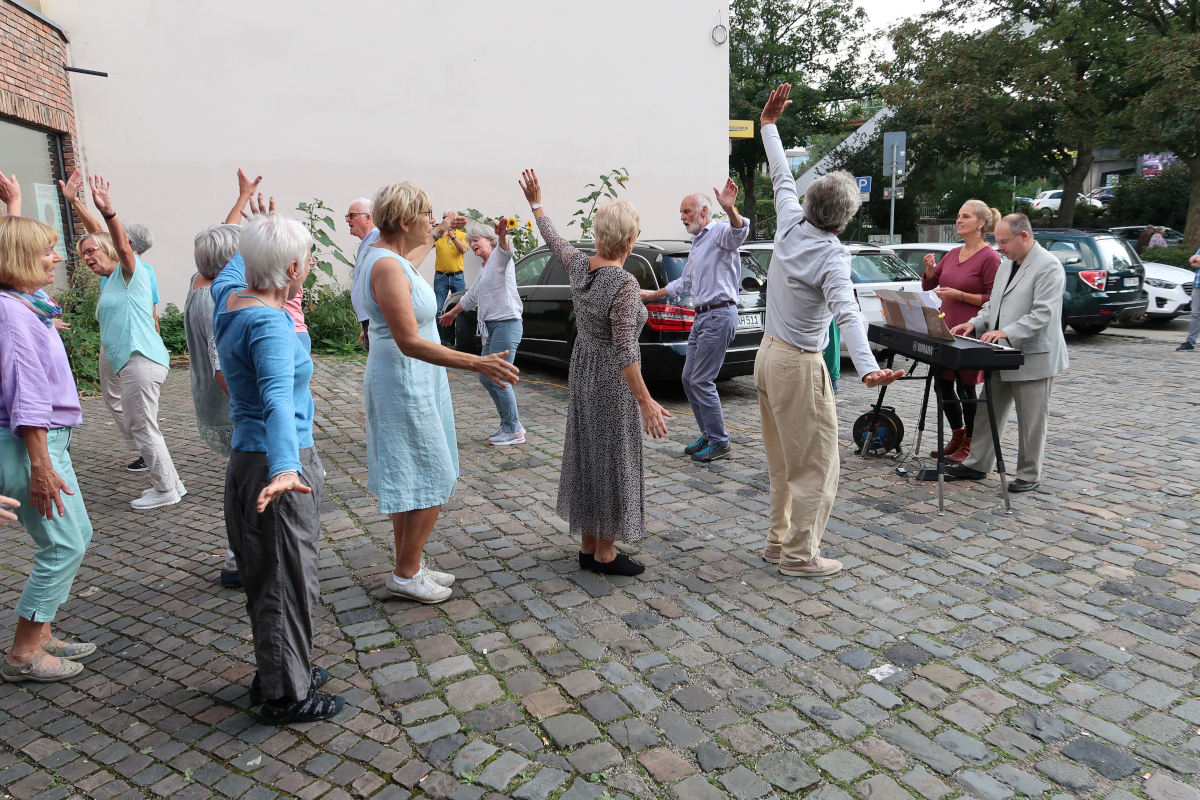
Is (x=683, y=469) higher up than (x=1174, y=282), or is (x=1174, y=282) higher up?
(x=1174, y=282)

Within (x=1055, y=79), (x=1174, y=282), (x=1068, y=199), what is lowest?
(x=1174, y=282)

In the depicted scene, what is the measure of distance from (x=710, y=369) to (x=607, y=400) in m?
2.64

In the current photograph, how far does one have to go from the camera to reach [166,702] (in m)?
3.20

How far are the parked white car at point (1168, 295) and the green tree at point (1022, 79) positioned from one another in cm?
927

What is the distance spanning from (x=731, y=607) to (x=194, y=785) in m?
2.33

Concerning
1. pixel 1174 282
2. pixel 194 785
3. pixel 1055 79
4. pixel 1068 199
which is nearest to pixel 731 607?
pixel 194 785

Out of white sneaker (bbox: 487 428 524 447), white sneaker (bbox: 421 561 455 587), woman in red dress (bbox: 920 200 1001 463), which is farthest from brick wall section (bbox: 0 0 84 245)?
woman in red dress (bbox: 920 200 1001 463)

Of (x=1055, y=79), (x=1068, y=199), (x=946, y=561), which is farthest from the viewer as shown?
(x=1068, y=199)

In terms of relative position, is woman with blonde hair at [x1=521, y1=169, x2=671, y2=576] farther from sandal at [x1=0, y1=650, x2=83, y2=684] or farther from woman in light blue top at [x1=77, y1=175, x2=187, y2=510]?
woman in light blue top at [x1=77, y1=175, x2=187, y2=510]

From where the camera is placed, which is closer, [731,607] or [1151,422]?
[731,607]

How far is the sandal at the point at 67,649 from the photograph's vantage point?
3521 millimetres

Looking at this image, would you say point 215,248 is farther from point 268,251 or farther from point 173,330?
point 173,330

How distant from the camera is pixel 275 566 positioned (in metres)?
2.87

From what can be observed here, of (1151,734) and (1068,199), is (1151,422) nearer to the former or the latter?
(1151,734)
